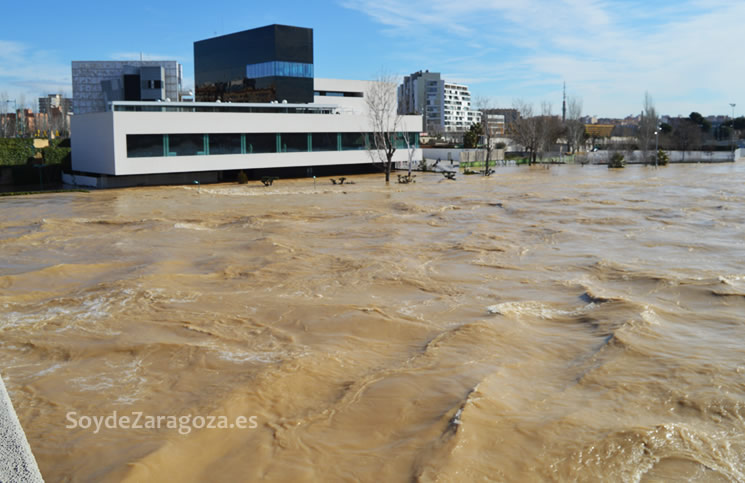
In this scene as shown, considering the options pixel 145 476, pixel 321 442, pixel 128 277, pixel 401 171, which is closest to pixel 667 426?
pixel 321 442

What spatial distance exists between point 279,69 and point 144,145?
652 inches

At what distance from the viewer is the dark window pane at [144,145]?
122 ft

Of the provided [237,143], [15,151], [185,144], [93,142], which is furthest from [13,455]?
[15,151]

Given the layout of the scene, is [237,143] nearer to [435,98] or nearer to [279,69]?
[279,69]

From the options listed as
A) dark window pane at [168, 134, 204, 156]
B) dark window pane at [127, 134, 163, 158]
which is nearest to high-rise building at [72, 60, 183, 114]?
dark window pane at [168, 134, 204, 156]

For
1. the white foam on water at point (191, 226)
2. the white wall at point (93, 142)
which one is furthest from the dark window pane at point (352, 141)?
the white foam on water at point (191, 226)

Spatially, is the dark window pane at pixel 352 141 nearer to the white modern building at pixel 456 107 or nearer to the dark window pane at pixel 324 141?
the dark window pane at pixel 324 141

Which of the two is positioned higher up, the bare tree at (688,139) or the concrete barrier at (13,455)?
the bare tree at (688,139)

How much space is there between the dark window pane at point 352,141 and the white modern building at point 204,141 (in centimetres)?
7

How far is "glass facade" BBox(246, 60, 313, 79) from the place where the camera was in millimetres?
51312

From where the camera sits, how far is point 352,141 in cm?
4900

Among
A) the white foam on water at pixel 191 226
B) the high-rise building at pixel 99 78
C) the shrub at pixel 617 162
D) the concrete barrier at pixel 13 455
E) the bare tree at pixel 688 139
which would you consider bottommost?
the white foam on water at pixel 191 226

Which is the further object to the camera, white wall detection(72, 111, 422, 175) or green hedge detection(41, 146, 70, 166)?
green hedge detection(41, 146, 70, 166)

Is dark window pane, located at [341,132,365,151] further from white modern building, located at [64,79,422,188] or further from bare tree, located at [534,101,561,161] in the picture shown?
bare tree, located at [534,101,561,161]
